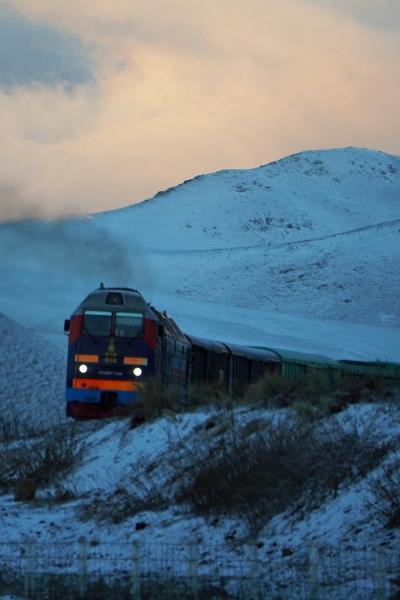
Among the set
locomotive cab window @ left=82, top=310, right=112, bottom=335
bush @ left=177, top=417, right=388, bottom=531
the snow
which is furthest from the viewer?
locomotive cab window @ left=82, top=310, right=112, bottom=335

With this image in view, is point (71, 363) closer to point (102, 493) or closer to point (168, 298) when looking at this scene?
point (102, 493)

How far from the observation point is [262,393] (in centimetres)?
2420

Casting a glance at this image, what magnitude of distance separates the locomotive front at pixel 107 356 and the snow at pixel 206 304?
301cm

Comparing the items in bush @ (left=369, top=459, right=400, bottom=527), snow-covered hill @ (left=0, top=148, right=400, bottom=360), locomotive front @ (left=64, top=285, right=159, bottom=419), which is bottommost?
bush @ (left=369, top=459, right=400, bottom=527)

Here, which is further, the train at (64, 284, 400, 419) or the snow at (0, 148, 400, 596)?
the train at (64, 284, 400, 419)

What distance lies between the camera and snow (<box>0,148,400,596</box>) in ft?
54.7

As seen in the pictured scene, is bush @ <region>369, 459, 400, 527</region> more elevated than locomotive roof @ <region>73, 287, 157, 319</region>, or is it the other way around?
locomotive roof @ <region>73, 287, 157, 319</region>

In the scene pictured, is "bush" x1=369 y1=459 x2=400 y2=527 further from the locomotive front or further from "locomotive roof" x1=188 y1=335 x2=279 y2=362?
"locomotive roof" x1=188 y1=335 x2=279 y2=362

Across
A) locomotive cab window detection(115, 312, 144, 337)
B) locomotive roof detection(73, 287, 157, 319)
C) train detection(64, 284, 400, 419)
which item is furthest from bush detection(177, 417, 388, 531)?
locomotive roof detection(73, 287, 157, 319)

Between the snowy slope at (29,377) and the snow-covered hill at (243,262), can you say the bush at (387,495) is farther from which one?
the snow-covered hill at (243,262)

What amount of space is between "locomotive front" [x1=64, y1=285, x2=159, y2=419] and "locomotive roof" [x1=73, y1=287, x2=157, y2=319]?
0.03m

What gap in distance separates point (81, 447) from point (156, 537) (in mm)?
8588

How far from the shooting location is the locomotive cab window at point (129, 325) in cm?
3152

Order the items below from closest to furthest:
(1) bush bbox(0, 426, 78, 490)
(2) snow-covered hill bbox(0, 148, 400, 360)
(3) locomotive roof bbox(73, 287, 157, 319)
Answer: (1) bush bbox(0, 426, 78, 490)
(3) locomotive roof bbox(73, 287, 157, 319)
(2) snow-covered hill bbox(0, 148, 400, 360)
